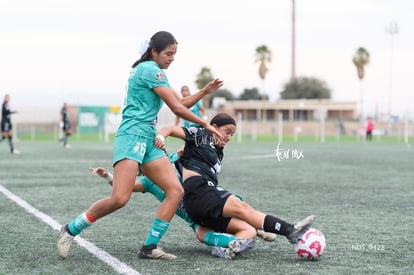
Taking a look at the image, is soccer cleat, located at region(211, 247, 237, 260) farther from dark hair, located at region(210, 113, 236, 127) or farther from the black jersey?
dark hair, located at region(210, 113, 236, 127)

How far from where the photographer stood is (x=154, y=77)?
644 centimetres

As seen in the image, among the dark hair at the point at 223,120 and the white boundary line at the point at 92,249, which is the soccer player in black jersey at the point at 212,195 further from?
the white boundary line at the point at 92,249

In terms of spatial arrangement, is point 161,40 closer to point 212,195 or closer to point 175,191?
point 175,191

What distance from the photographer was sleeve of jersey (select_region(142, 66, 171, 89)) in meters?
6.45

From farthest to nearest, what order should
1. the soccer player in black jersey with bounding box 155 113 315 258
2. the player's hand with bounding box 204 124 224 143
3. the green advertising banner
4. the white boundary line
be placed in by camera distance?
the green advertising banner → the soccer player in black jersey with bounding box 155 113 315 258 → the player's hand with bounding box 204 124 224 143 → the white boundary line

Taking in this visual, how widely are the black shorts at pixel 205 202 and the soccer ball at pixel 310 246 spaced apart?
30.4 inches

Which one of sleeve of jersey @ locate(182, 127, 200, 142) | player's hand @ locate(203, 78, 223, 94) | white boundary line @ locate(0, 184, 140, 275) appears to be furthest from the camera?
sleeve of jersey @ locate(182, 127, 200, 142)

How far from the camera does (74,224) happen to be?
6699 millimetres

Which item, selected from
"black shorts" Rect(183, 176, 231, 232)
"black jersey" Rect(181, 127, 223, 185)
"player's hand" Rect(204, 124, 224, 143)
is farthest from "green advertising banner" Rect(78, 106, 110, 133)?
"player's hand" Rect(204, 124, 224, 143)

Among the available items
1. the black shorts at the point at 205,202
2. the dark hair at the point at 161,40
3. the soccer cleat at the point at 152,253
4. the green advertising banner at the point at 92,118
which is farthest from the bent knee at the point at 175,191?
the green advertising banner at the point at 92,118

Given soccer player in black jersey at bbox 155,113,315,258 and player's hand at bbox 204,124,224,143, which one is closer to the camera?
player's hand at bbox 204,124,224,143

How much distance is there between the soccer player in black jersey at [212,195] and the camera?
6.65 meters

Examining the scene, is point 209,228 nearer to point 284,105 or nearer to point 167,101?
point 167,101

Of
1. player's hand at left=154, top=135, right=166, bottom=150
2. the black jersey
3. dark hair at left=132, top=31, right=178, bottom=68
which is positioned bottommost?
the black jersey
